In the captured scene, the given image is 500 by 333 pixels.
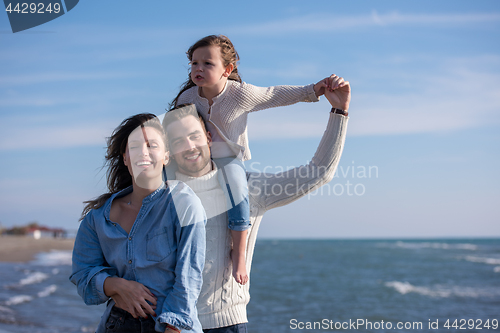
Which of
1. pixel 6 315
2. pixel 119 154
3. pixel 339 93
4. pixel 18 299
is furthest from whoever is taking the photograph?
pixel 18 299

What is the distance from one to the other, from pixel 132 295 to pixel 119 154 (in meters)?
0.65

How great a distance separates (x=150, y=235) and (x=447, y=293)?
1937cm

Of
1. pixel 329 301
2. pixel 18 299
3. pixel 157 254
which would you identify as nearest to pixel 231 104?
pixel 157 254

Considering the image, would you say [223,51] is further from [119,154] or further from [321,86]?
[119,154]

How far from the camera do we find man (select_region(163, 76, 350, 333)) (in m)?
2.05

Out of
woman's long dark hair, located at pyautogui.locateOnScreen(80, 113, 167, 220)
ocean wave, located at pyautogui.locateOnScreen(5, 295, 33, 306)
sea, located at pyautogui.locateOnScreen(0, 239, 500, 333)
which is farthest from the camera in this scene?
ocean wave, located at pyautogui.locateOnScreen(5, 295, 33, 306)

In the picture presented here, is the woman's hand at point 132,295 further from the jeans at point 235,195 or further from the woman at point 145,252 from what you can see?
the jeans at point 235,195

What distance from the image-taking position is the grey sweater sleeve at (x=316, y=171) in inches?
85.1

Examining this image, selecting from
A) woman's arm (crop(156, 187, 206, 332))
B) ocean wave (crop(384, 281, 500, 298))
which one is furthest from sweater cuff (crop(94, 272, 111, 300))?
ocean wave (crop(384, 281, 500, 298))

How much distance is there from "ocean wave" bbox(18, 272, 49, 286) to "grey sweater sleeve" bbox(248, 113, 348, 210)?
15433mm

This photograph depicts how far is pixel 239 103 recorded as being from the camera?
224 centimetres

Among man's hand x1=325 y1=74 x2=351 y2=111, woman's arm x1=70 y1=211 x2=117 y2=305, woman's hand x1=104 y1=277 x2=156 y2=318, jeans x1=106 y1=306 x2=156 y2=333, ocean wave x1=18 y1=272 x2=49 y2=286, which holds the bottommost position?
ocean wave x1=18 y1=272 x2=49 y2=286

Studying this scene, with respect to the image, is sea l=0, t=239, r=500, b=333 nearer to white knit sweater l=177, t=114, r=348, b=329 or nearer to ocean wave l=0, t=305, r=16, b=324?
ocean wave l=0, t=305, r=16, b=324

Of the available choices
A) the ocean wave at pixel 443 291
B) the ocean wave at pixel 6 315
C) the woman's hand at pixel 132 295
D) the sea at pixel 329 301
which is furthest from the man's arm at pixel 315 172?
the ocean wave at pixel 443 291
